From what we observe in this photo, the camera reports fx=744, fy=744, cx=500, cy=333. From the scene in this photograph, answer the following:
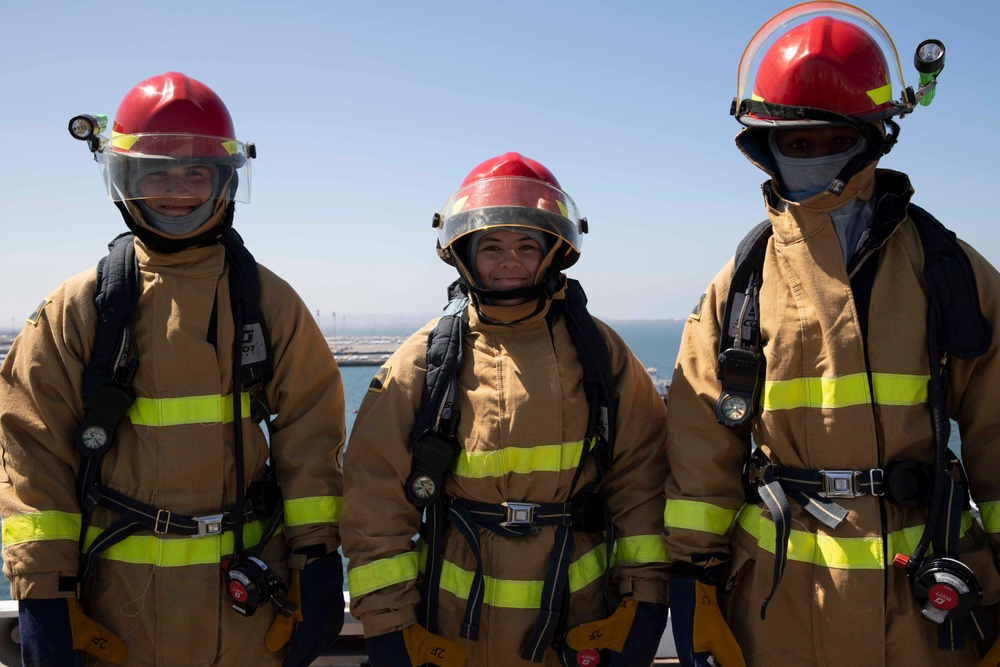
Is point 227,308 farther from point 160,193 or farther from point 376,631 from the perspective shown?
point 376,631

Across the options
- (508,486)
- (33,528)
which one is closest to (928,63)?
(508,486)

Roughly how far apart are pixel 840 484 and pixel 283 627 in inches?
78.9

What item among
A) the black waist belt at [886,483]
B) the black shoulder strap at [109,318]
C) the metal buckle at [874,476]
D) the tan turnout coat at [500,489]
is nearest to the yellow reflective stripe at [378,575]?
the tan turnout coat at [500,489]

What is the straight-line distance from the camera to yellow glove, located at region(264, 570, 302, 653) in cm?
273

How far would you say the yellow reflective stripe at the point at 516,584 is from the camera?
2.67 meters

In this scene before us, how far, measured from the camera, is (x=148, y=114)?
2.80 m

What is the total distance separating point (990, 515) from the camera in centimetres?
243

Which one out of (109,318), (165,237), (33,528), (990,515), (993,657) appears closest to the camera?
(993,657)

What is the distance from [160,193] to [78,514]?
1198 millimetres

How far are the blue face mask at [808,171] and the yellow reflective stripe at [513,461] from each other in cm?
123

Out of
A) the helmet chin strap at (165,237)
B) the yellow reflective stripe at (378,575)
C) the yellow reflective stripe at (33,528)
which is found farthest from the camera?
the helmet chin strap at (165,237)

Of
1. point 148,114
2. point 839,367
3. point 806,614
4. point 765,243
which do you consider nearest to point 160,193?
point 148,114

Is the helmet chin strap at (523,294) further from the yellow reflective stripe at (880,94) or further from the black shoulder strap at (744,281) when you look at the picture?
the yellow reflective stripe at (880,94)

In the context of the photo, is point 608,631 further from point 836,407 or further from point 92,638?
point 92,638
